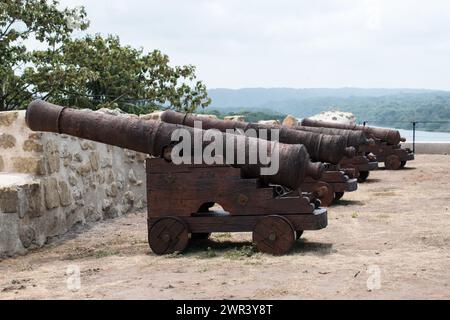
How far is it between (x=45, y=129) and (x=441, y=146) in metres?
17.0

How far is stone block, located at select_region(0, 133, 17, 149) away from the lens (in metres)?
6.85

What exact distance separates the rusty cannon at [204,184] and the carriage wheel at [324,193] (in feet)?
10.9

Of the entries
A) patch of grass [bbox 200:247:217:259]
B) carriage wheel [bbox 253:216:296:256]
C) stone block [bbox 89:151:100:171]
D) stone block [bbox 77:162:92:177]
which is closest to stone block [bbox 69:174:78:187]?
stone block [bbox 77:162:92:177]

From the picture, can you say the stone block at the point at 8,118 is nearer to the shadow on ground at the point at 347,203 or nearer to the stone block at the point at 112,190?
the stone block at the point at 112,190

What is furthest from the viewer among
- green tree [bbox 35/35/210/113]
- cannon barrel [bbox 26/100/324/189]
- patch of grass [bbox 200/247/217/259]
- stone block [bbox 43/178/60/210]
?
green tree [bbox 35/35/210/113]

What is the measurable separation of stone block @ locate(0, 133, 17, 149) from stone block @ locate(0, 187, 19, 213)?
0.75 meters

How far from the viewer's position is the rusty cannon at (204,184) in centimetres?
595

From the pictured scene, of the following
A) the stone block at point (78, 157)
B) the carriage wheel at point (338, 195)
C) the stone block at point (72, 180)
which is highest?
the stone block at point (78, 157)

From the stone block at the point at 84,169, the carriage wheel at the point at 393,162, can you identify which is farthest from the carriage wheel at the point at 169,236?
the carriage wheel at the point at 393,162

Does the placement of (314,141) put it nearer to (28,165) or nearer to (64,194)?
(64,194)

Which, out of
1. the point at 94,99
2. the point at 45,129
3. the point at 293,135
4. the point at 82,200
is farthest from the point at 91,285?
the point at 94,99

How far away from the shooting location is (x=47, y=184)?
6.89 meters

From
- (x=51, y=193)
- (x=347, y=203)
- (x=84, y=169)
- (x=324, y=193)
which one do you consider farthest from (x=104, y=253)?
(x=347, y=203)

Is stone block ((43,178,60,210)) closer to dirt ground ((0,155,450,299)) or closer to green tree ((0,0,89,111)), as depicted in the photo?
dirt ground ((0,155,450,299))
